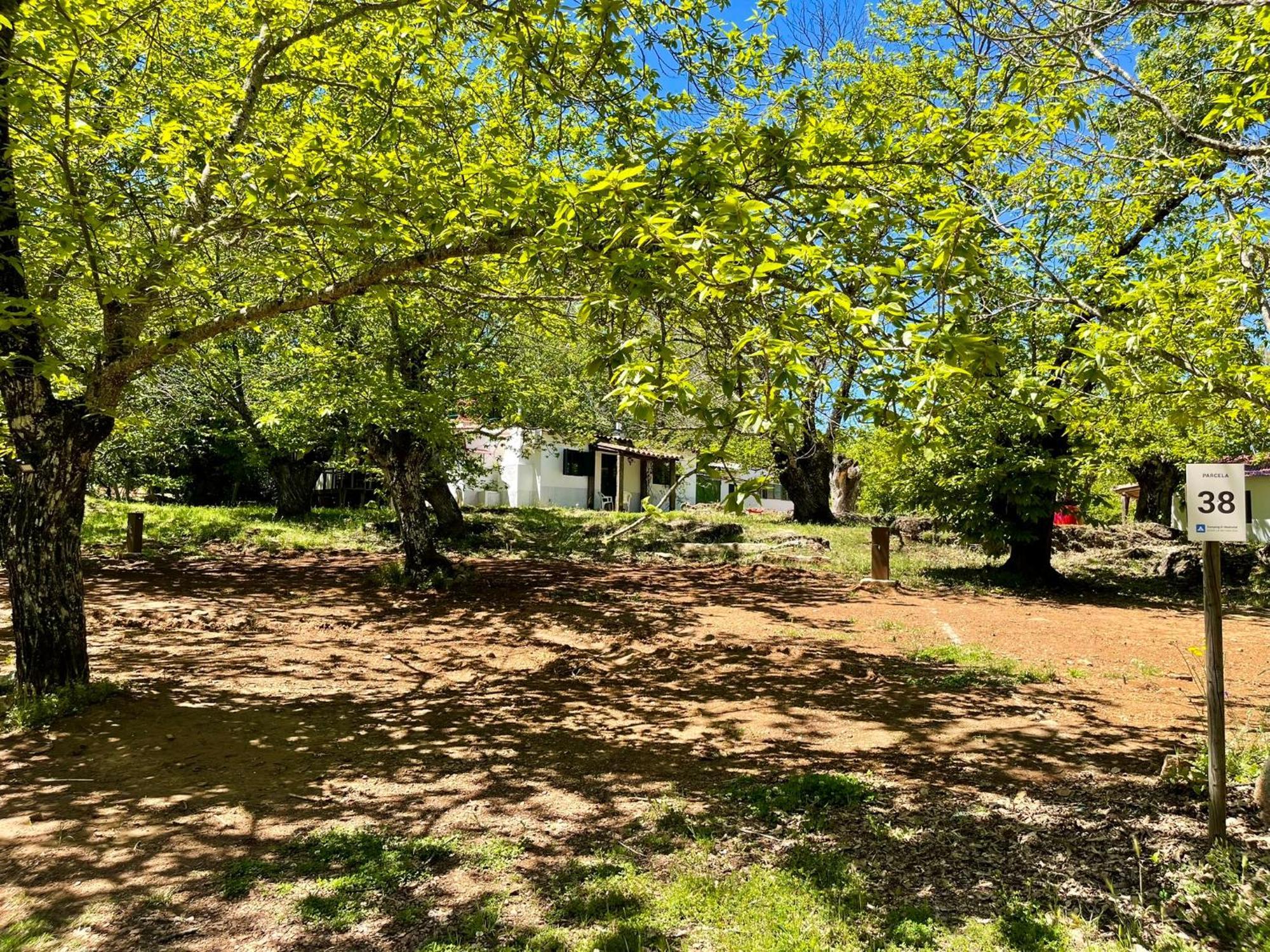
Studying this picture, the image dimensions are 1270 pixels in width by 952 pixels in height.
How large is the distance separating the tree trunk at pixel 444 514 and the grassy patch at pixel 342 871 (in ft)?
49.0

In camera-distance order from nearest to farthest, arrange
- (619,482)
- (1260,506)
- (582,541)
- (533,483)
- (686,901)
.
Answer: (686,901)
(582,541)
(1260,506)
(533,483)
(619,482)

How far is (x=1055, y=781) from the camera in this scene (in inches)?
175

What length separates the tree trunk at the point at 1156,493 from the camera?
26.1 m

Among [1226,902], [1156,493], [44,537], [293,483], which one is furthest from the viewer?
[1156,493]

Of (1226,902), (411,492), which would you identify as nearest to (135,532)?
(411,492)

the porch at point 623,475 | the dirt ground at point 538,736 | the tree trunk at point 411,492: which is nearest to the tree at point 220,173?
the dirt ground at point 538,736

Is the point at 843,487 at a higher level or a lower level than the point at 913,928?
higher

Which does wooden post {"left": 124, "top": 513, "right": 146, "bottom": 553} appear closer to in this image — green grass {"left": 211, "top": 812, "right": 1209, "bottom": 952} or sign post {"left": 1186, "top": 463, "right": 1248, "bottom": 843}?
green grass {"left": 211, "top": 812, "right": 1209, "bottom": 952}

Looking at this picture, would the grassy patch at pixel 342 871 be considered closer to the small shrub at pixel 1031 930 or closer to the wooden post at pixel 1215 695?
the small shrub at pixel 1031 930

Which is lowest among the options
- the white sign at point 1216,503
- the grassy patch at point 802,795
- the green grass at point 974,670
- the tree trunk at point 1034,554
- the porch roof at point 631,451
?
the green grass at point 974,670

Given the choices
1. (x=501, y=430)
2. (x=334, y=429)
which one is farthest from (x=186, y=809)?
(x=501, y=430)

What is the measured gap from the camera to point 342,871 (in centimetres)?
345

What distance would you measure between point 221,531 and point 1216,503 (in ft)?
65.8

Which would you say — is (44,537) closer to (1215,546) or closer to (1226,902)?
(1226,902)
